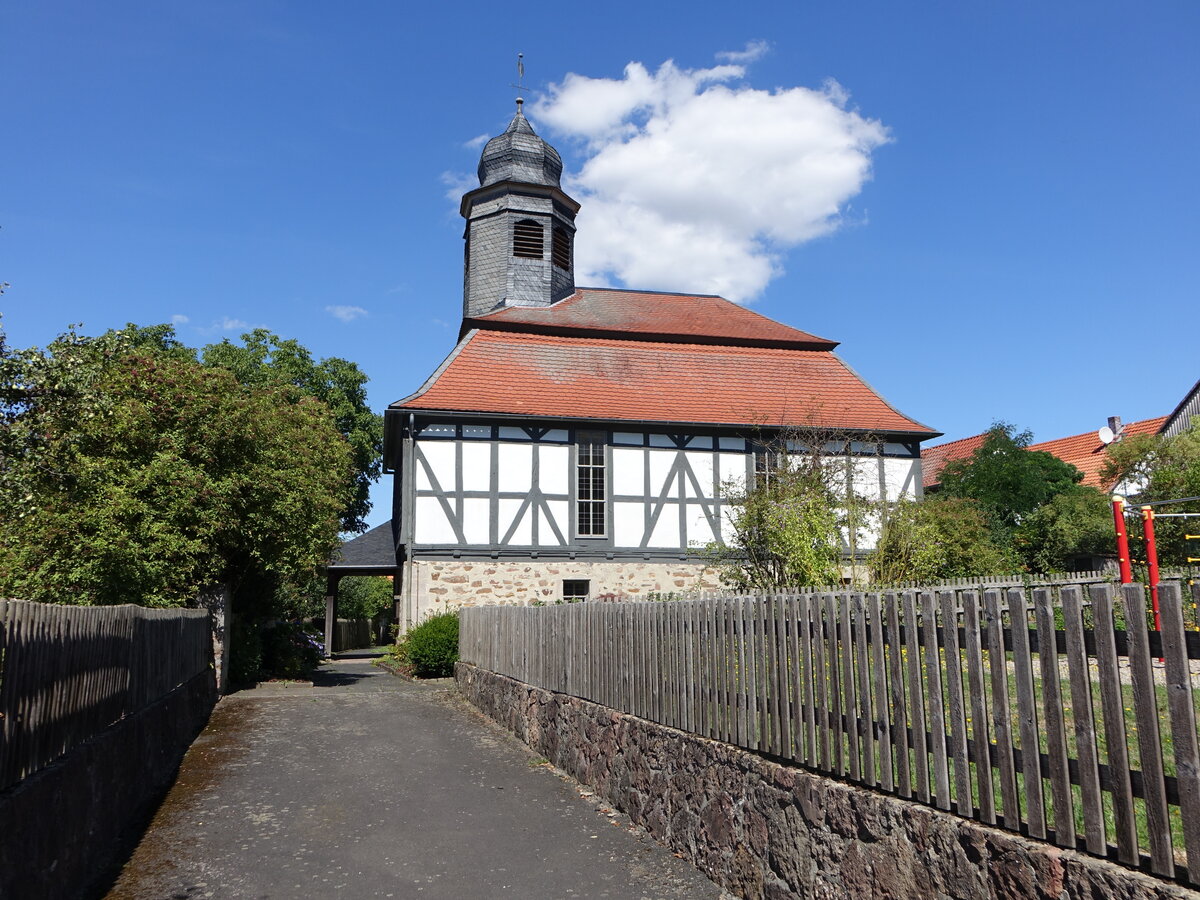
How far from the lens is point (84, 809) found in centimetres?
566

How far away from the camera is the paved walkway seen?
5730 mm

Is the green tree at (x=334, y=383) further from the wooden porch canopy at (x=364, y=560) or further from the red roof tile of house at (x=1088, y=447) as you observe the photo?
the red roof tile of house at (x=1088, y=447)

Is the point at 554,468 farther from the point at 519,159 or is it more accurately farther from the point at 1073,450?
the point at 1073,450

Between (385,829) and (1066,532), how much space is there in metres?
22.9

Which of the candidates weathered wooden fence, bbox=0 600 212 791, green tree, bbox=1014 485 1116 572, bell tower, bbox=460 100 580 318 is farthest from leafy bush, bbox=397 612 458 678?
green tree, bbox=1014 485 1116 572

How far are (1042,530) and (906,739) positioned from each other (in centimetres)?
2455

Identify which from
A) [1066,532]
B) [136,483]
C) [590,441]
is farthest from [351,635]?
[1066,532]

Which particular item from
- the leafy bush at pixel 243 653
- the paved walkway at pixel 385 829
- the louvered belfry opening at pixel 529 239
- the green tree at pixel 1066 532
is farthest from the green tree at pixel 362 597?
the paved walkway at pixel 385 829

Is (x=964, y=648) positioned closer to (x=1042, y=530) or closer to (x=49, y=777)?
(x=49, y=777)

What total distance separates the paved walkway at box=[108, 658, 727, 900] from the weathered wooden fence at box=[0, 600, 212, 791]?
38.3 inches

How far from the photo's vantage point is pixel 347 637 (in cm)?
3900

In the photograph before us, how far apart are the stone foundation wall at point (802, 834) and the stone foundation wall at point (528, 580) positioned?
44.9 feet

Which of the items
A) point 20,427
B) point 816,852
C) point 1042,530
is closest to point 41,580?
point 20,427

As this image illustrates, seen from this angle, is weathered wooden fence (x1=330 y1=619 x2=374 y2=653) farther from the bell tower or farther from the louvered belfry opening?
the louvered belfry opening
